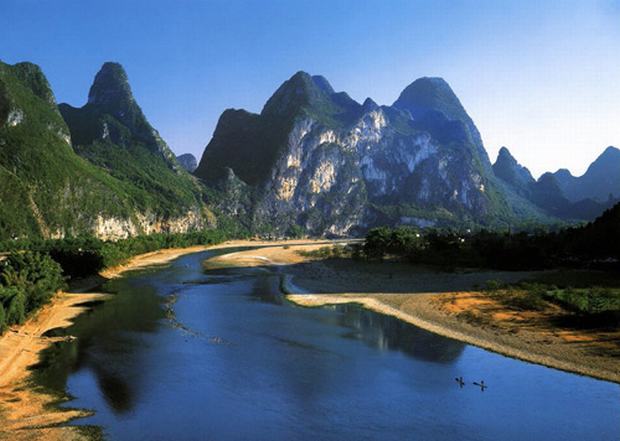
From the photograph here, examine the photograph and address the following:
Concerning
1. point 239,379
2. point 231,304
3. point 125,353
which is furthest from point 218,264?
point 239,379

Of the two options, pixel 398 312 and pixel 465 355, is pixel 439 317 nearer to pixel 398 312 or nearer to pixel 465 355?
pixel 398 312

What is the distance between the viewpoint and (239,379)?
1334 inches

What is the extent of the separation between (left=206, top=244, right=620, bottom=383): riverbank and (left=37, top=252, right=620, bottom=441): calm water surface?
2.60m

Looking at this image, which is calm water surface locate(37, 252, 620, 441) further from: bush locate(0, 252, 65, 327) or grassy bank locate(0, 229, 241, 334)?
grassy bank locate(0, 229, 241, 334)

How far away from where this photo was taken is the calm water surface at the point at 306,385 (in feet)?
86.7

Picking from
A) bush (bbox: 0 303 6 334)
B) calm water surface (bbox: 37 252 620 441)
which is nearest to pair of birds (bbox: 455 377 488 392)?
calm water surface (bbox: 37 252 620 441)

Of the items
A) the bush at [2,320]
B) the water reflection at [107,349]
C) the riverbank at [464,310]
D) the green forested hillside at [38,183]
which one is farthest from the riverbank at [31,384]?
the green forested hillside at [38,183]

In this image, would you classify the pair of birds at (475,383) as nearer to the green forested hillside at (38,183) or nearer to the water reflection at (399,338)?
the water reflection at (399,338)

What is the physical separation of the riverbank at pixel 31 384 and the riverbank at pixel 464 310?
2880 cm

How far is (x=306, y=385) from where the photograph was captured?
3288cm

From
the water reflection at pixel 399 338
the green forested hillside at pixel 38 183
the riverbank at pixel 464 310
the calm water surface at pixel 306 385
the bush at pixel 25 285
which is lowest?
the calm water surface at pixel 306 385

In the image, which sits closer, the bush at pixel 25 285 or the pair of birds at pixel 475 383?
the pair of birds at pixel 475 383

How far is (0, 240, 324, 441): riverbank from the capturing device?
82.2 feet

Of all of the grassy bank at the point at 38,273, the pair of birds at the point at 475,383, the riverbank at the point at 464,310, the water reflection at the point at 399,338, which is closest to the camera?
the pair of birds at the point at 475,383
